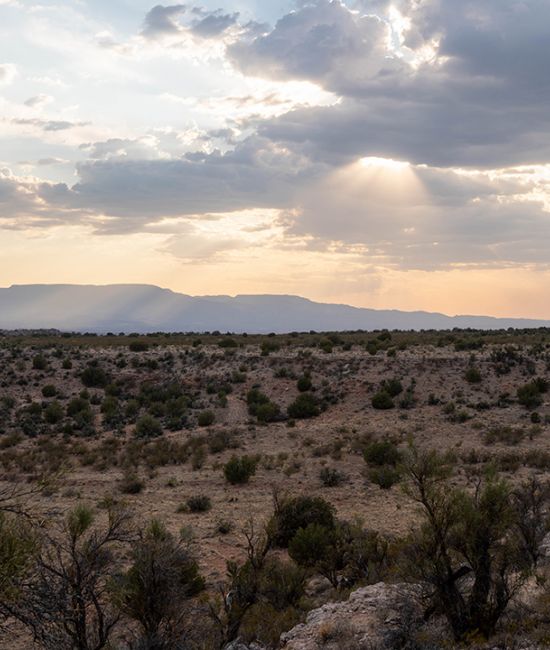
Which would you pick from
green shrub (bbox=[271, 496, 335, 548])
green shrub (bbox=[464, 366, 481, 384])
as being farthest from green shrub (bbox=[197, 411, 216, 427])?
green shrub (bbox=[271, 496, 335, 548])

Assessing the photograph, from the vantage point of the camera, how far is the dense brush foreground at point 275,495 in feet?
A: 35.6

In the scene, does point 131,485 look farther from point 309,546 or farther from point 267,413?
point 267,413

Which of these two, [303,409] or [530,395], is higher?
[530,395]

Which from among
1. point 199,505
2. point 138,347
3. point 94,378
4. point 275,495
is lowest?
point 199,505

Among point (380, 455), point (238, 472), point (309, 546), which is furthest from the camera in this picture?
point (380, 455)

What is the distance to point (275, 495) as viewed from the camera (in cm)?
1833

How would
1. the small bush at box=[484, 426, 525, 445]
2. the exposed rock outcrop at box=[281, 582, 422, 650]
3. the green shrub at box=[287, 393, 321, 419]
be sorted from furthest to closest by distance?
the green shrub at box=[287, 393, 321, 419] < the small bush at box=[484, 426, 525, 445] < the exposed rock outcrop at box=[281, 582, 422, 650]

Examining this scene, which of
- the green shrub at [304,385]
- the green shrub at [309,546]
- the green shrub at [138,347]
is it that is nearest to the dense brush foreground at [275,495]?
the green shrub at [309,546]

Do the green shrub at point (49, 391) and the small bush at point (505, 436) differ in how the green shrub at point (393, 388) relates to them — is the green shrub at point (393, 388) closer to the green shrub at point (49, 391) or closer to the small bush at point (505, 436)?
the small bush at point (505, 436)

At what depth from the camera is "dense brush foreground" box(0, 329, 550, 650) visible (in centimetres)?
1084

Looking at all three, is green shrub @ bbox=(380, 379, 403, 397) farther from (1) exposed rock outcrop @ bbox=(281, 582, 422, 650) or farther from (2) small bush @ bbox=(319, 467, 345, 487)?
(1) exposed rock outcrop @ bbox=(281, 582, 422, 650)

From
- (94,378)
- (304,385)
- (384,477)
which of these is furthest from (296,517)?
(94,378)

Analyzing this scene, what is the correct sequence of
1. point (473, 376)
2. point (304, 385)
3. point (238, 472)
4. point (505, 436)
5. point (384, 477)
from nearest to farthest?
point (384, 477) < point (238, 472) < point (505, 436) < point (473, 376) < point (304, 385)

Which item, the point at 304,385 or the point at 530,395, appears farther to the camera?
the point at 304,385
